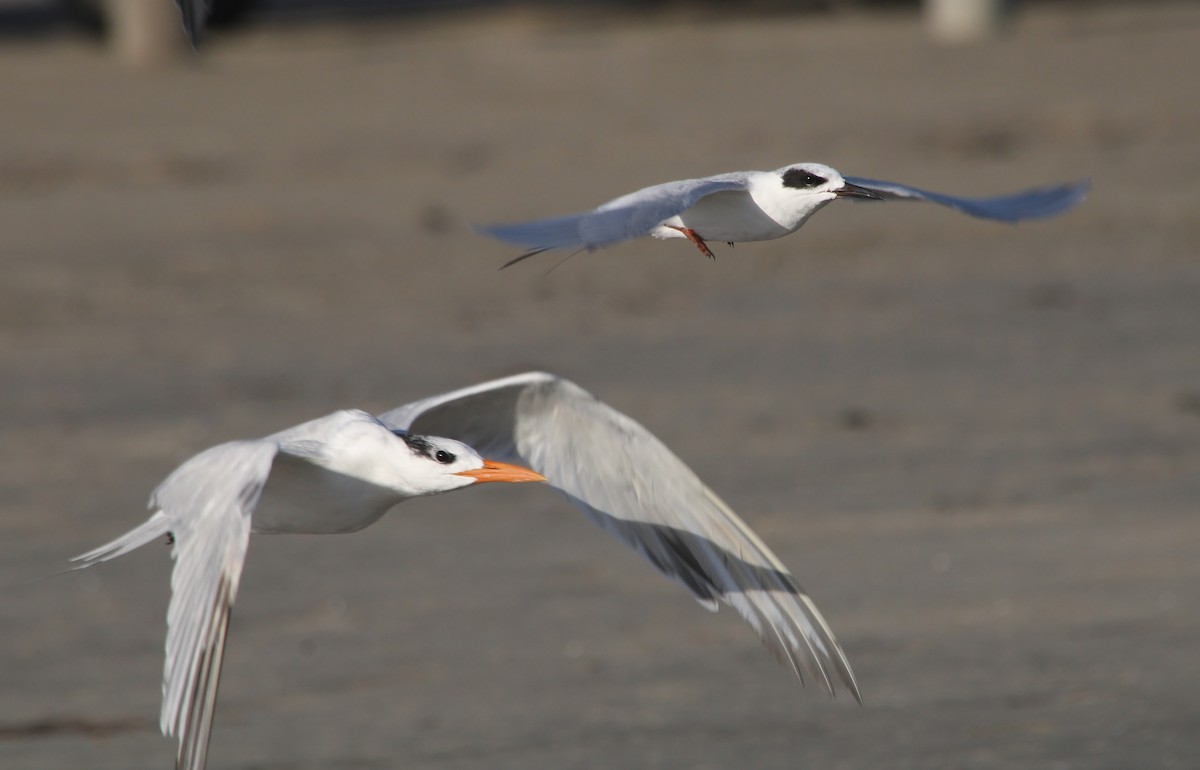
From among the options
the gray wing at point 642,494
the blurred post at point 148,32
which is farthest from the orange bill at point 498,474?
the blurred post at point 148,32

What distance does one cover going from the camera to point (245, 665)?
10711mm

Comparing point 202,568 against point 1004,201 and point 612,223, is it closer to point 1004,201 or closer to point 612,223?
point 612,223

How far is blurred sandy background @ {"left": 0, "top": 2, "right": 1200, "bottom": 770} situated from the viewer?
10.2 meters

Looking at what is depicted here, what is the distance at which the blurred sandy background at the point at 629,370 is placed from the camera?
33.3 ft

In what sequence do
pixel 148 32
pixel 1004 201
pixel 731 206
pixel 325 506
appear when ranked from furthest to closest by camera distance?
pixel 148 32 → pixel 1004 201 → pixel 325 506 → pixel 731 206

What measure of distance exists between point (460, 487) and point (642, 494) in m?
0.91

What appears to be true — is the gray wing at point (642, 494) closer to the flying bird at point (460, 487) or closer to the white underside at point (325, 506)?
the flying bird at point (460, 487)

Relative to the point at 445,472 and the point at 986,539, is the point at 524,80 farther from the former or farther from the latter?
the point at 445,472

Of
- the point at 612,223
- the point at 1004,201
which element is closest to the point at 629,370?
the point at 1004,201

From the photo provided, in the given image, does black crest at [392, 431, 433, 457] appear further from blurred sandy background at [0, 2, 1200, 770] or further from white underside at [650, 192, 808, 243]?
blurred sandy background at [0, 2, 1200, 770]

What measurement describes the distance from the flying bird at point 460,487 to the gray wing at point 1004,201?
49.1 inches

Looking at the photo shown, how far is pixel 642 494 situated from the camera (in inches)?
280

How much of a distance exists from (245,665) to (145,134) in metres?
12.3

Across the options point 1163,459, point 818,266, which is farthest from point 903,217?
point 1163,459
